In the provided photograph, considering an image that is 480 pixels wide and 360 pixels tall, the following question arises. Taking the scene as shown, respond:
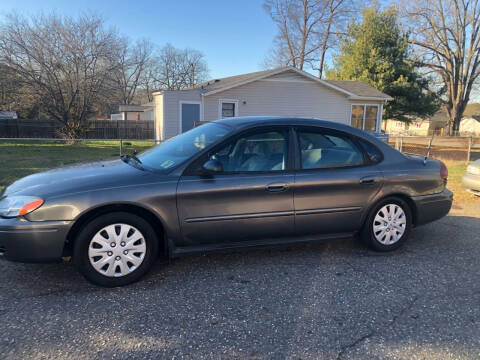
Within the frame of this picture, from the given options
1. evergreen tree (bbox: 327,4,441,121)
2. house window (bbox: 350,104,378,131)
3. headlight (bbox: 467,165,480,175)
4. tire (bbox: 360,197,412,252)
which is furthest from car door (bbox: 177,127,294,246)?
evergreen tree (bbox: 327,4,441,121)

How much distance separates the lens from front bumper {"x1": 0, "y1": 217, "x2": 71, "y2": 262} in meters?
2.95

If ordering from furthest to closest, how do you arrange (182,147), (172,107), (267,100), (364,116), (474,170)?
(364,116) → (267,100) → (172,107) → (474,170) → (182,147)

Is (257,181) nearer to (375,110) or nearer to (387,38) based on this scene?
(375,110)

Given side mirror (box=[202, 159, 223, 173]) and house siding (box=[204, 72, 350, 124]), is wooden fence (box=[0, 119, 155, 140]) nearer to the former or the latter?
house siding (box=[204, 72, 350, 124])

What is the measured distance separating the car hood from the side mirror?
1.44ft

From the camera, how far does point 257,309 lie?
2914 millimetres

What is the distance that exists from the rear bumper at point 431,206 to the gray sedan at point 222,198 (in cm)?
1

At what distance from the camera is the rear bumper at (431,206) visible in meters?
4.25

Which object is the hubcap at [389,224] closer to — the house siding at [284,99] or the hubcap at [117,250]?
the hubcap at [117,250]

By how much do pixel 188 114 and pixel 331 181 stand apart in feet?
47.7

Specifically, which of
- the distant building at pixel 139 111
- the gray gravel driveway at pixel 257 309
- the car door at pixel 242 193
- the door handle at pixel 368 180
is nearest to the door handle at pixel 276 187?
the car door at pixel 242 193

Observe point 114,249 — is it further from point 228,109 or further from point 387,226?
point 228,109

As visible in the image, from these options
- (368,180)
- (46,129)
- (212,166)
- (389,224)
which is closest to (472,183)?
(389,224)

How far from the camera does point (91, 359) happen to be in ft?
7.45
